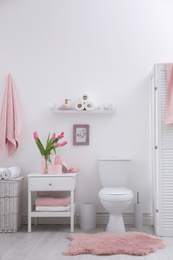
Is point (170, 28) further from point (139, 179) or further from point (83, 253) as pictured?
point (83, 253)

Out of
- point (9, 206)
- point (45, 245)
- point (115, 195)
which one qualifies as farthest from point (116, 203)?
point (9, 206)

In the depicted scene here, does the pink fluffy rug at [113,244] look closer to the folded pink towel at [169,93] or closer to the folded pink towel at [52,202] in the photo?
the folded pink towel at [52,202]

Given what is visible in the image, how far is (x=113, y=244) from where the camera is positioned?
2941 mm

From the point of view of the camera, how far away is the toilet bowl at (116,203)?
3283 millimetres

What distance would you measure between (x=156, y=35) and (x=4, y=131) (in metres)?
2.15

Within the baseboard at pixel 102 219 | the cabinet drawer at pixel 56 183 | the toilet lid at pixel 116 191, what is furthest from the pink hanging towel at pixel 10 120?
the toilet lid at pixel 116 191

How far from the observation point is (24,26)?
13.4 feet

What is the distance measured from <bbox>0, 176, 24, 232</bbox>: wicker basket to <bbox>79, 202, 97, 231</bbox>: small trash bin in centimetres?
71

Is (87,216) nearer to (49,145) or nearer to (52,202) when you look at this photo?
(52,202)

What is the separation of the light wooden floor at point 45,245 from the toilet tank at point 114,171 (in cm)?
50

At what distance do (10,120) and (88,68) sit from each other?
3.68 ft

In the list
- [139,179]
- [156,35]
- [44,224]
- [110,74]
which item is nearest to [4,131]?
[44,224]

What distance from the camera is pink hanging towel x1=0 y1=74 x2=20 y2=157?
386cm

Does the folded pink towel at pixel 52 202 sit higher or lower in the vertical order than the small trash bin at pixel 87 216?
higher
